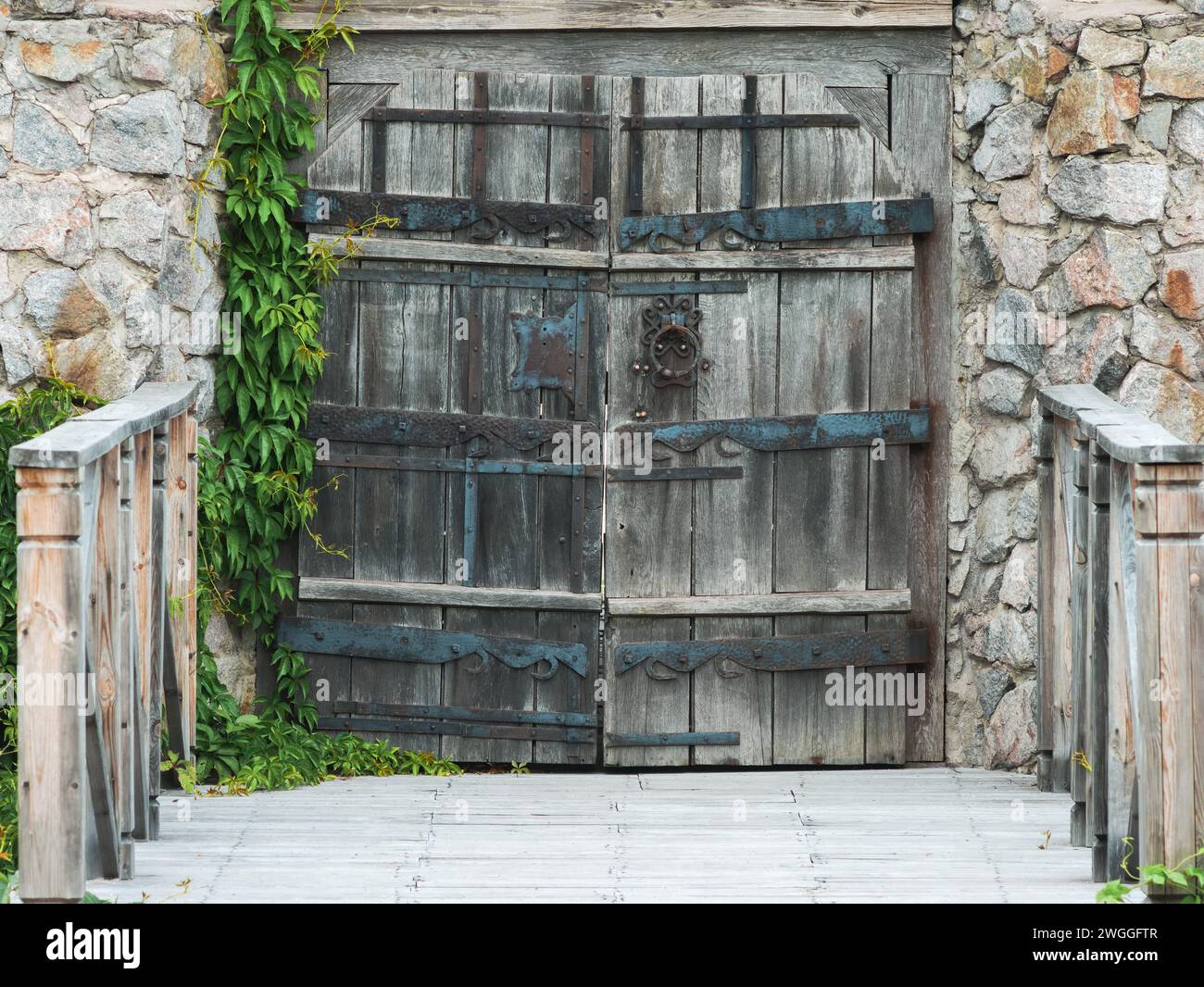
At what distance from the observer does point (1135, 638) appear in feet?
9.82

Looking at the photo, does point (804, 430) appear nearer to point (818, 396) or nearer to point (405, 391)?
point (818, 396)

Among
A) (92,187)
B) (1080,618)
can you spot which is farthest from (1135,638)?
(92,187)

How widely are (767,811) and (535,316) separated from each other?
1882 millimetres

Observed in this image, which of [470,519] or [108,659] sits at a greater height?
[470,519]

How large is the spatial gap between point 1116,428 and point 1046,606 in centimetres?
129

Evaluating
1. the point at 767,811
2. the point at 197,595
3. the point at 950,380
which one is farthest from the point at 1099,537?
the point at 197,595

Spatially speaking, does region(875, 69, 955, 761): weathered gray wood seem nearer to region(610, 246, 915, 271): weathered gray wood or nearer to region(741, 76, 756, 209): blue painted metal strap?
region(610, 246, 915, 271): weathered gray wood

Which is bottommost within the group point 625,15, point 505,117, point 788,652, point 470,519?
point 788,652

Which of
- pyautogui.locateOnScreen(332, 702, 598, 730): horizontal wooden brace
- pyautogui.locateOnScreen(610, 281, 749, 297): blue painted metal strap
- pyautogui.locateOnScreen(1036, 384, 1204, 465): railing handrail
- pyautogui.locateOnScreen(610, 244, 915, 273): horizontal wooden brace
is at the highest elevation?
pyautogui.locateOnScreen(610, 244, 915, 273): horizontal wooden brace

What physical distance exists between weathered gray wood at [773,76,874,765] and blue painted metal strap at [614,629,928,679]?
2.2 inches

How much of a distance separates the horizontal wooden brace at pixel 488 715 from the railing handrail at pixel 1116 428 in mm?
1950

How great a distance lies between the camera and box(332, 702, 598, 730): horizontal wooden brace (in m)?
5.08

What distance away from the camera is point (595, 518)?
5.04m

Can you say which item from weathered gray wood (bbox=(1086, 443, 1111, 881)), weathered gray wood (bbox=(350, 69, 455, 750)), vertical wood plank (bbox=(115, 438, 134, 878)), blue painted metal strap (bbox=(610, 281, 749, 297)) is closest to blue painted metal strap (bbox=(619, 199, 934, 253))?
blue painted metal strap (bbox=(610, 281, 749, 297))
